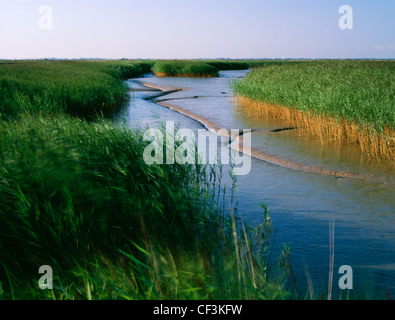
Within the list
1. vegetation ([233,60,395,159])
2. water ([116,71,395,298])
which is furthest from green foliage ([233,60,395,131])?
water ([116,71,395,298])

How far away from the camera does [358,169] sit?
27.2 feet

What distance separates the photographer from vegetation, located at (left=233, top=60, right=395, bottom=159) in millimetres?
8977

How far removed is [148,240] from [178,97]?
18.7 meters

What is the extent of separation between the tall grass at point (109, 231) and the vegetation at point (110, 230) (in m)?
0.01

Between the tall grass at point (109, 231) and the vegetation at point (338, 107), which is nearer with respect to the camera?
the tall grass at point (109, 231)

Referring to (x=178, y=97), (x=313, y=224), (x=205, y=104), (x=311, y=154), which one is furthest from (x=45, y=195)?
(x=178, y=97)

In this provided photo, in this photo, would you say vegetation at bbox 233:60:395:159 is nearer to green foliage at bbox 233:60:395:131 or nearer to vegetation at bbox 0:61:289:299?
green foliage at bbox 233:60:395:131

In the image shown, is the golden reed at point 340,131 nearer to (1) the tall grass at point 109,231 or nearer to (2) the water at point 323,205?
(2) the water at point 323,205

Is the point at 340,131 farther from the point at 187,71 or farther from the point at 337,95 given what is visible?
the point at 187,71

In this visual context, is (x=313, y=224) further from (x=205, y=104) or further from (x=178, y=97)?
(x=178, y=97)

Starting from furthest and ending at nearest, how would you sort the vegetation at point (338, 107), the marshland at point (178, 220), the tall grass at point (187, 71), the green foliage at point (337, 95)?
1. the tall grass at point (187, 71)
2. the green foliage at point (337, 95)
3. the vegetation at point (338, 107)
4. the marshland at point (178, 220)

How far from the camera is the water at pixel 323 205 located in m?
4.48

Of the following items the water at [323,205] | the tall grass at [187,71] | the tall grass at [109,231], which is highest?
the tall grass at [187,71]

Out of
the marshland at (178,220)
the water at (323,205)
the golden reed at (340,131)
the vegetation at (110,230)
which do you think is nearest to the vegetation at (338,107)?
the golden reed at (340,131)
